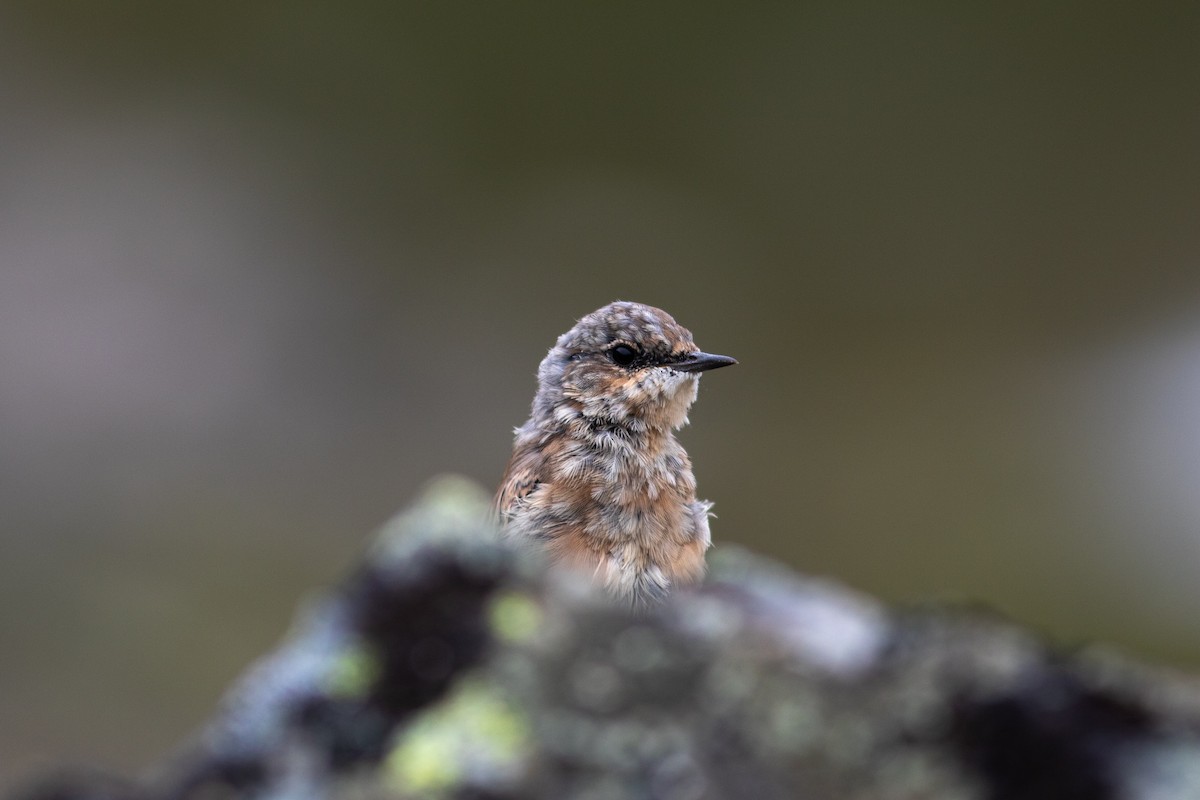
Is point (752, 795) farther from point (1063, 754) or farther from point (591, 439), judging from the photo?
point (591, 439)

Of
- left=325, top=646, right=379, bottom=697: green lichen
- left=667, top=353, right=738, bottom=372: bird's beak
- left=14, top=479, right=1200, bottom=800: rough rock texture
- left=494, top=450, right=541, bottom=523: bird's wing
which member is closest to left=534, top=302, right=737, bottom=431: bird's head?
left=667, top=353, right=738, bottom=372: bird's beak

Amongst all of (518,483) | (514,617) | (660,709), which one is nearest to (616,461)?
(518,483)

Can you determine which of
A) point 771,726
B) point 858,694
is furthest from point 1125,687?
point 771,726

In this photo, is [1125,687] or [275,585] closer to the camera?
[1125,687]

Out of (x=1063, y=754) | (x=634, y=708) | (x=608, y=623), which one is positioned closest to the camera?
(x=1063, y=754)

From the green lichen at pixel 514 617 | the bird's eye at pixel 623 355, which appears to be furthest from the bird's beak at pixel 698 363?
the green lichen at pixel 514 617

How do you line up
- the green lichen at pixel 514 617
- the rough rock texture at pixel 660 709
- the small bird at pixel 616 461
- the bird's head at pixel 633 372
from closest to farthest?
the rough rock texture at pixel 660 709 < the green lichen at pixel 514 617 < the small bird at pixel 616 461 < the bird's head at pixel 633 372

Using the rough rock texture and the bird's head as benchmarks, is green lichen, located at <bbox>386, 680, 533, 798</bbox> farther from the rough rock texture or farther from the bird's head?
the bird's head

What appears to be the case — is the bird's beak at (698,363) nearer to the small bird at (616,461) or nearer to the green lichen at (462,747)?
the small bird at (616,461)
